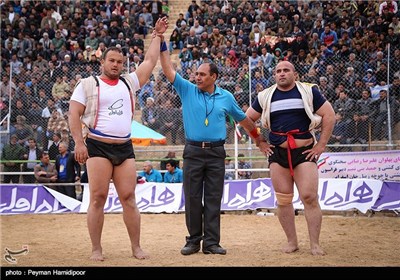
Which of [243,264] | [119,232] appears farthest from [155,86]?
[243,264]

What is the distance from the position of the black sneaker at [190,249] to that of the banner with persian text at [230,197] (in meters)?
5.06

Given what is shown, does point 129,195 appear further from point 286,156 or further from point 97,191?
point 286,156

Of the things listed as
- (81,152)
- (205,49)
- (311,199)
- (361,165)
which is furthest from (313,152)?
(205,49)

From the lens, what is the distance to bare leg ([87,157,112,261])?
6887 mm

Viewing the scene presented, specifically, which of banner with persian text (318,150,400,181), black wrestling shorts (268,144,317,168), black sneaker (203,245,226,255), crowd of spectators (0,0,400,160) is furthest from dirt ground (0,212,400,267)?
crowd of spectators (0,0,400,160)

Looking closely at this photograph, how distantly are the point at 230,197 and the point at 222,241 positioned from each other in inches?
163

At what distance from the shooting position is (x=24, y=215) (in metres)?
13.0

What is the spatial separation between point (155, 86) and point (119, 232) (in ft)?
19.2

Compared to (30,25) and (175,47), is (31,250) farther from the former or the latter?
(30,25)

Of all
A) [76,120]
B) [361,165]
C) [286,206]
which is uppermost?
[76,120]

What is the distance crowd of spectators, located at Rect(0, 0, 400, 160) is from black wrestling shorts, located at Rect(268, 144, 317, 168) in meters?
7.00

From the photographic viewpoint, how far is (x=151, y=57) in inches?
292

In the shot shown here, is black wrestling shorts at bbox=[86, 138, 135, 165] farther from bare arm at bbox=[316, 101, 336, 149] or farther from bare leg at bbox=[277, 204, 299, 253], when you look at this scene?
bare arm at bbox=[316, 101, 336, 149]

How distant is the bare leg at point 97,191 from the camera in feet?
22.6
